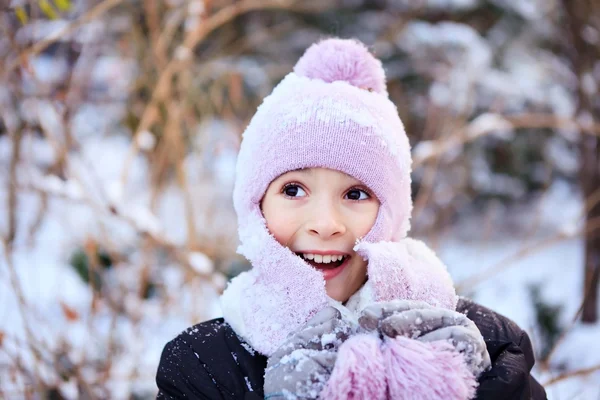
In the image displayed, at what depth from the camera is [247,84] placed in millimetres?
5977

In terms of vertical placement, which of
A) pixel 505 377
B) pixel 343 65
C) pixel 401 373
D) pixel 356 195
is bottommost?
pixel 505 377

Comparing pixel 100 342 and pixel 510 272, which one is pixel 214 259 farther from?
pixel 510 272

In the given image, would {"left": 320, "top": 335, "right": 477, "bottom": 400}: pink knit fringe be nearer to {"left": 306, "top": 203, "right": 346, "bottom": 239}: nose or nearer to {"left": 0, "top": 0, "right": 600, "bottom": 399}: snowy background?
{"left": 306, "top": 203, "right": 346, "bottom": 239}: nose

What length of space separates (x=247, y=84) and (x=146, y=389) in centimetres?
377

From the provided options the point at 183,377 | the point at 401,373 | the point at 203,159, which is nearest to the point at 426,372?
the point at 401,373

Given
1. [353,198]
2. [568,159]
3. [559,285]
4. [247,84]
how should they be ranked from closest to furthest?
[353,198] < [559,285] < [247,84] < [568,159]

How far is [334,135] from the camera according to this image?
131 cm

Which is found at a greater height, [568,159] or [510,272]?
[568,159]

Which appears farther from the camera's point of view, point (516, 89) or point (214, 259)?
point (516, 89)

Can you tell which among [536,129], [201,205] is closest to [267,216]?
[201,205]

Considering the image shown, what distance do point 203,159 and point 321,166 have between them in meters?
2.61

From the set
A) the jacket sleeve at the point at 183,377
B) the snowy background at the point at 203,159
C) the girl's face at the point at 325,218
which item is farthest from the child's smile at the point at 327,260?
the snowy background at the point at 203,159

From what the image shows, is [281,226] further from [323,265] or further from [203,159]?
[203,159]

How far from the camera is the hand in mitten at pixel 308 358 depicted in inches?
43.6
